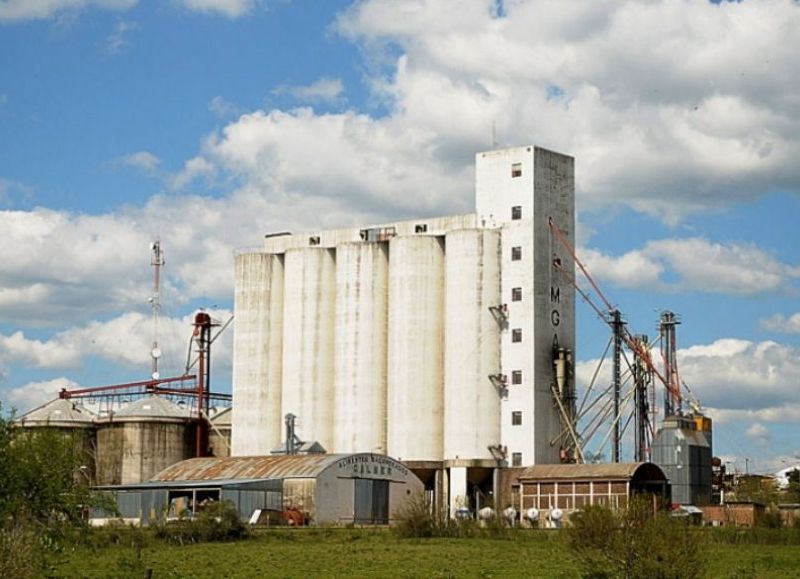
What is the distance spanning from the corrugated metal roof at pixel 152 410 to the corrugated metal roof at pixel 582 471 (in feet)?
114

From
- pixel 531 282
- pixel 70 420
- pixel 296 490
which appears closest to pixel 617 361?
pixel 531 282

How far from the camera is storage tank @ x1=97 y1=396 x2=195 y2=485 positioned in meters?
115

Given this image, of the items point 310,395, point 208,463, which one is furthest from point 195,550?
point 310,395

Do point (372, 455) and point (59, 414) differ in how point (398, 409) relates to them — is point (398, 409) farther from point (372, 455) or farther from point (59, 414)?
point (59, 414)

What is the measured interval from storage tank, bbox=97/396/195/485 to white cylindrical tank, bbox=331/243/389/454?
1596cm

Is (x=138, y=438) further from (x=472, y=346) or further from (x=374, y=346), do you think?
(x=472, y=346)

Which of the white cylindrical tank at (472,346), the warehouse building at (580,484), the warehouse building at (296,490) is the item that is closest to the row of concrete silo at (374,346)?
the white cylindrical tank at (472,346)

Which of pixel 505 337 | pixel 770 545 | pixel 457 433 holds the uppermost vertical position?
pixel 505 337

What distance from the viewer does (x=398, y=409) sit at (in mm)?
104062

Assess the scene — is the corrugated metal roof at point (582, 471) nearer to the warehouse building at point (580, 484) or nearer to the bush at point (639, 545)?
the warehouse building at point (580, 484)

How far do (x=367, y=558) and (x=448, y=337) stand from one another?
47.0 metres

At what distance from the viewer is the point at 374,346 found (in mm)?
107000

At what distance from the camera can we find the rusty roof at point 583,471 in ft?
299

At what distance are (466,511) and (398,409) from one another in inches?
538
